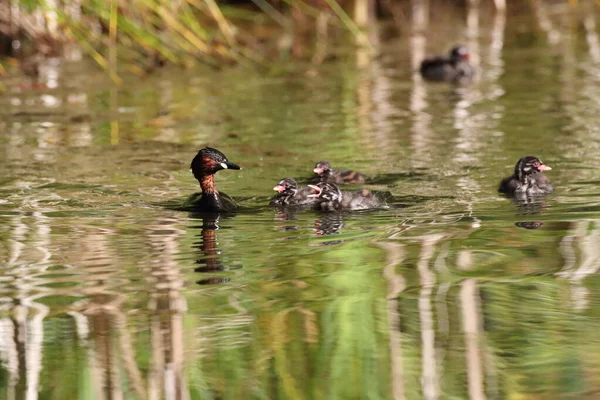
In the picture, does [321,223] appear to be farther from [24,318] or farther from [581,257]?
[24,318]

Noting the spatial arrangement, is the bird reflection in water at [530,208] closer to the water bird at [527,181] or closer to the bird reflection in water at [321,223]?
the water bird at [527,181]

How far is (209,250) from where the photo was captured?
19.3 ft

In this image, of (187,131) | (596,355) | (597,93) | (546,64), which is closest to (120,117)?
(187,131)

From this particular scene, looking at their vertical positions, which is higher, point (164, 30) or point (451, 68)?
point (164, 30)

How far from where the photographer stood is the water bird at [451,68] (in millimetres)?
12875

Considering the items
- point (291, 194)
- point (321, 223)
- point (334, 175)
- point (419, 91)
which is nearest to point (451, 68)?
point (419, 91)

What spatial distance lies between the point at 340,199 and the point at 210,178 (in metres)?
0.76

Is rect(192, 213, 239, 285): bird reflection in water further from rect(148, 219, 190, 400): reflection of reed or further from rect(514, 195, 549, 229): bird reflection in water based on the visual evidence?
rect(514, 195, 549, 229): bird reflection in water

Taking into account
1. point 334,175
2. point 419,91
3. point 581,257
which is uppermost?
point 419,91

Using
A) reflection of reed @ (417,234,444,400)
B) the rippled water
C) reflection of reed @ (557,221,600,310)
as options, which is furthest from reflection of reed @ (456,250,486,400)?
reflection of reed @ (557,221,600,310)

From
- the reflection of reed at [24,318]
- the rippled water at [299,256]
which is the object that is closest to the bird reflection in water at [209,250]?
the rippled water at [299,256]

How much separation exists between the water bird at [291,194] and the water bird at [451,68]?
587 cm

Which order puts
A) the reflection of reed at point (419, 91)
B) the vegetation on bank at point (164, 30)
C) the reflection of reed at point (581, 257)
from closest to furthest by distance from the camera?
the reflection of reed at point (581, 257)
the reflection of reed at point (419, 91)
the vegetation on bank at point (164, 30)

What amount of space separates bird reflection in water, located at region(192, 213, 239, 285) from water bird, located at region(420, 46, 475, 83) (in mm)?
6415
